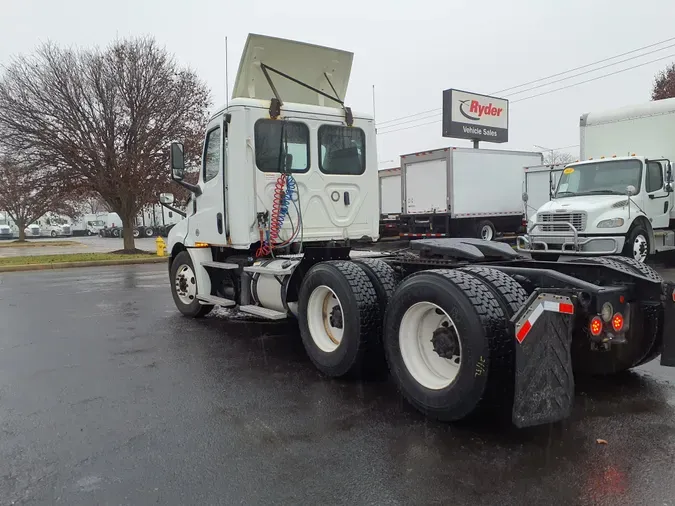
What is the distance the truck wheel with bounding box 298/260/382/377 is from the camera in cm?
472

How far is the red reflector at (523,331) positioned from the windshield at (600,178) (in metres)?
10.4

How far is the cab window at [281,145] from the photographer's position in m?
6.51

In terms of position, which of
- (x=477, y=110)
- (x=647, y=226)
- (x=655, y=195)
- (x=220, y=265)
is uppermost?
(x=477, y=110)

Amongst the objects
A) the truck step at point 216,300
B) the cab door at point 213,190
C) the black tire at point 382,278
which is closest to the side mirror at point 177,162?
the cab door at point 213,190

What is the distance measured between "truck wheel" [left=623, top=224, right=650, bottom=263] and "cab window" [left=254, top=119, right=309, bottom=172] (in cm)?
846

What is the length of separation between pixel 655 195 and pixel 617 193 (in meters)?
1.05

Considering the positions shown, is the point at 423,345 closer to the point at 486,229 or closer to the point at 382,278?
the point at 382,278

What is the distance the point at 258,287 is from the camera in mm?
6578

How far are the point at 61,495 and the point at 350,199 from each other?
4.97 m

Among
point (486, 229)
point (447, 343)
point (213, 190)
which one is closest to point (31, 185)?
point (486, 229)

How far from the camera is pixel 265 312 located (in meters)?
6.16

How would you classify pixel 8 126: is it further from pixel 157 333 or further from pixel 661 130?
pixel 661 130

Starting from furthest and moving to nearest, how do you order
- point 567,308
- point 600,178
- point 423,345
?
point 600,178 < point 423,345 < point 567,308

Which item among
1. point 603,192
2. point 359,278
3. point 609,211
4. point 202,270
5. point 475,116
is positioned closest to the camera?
point 359,278
